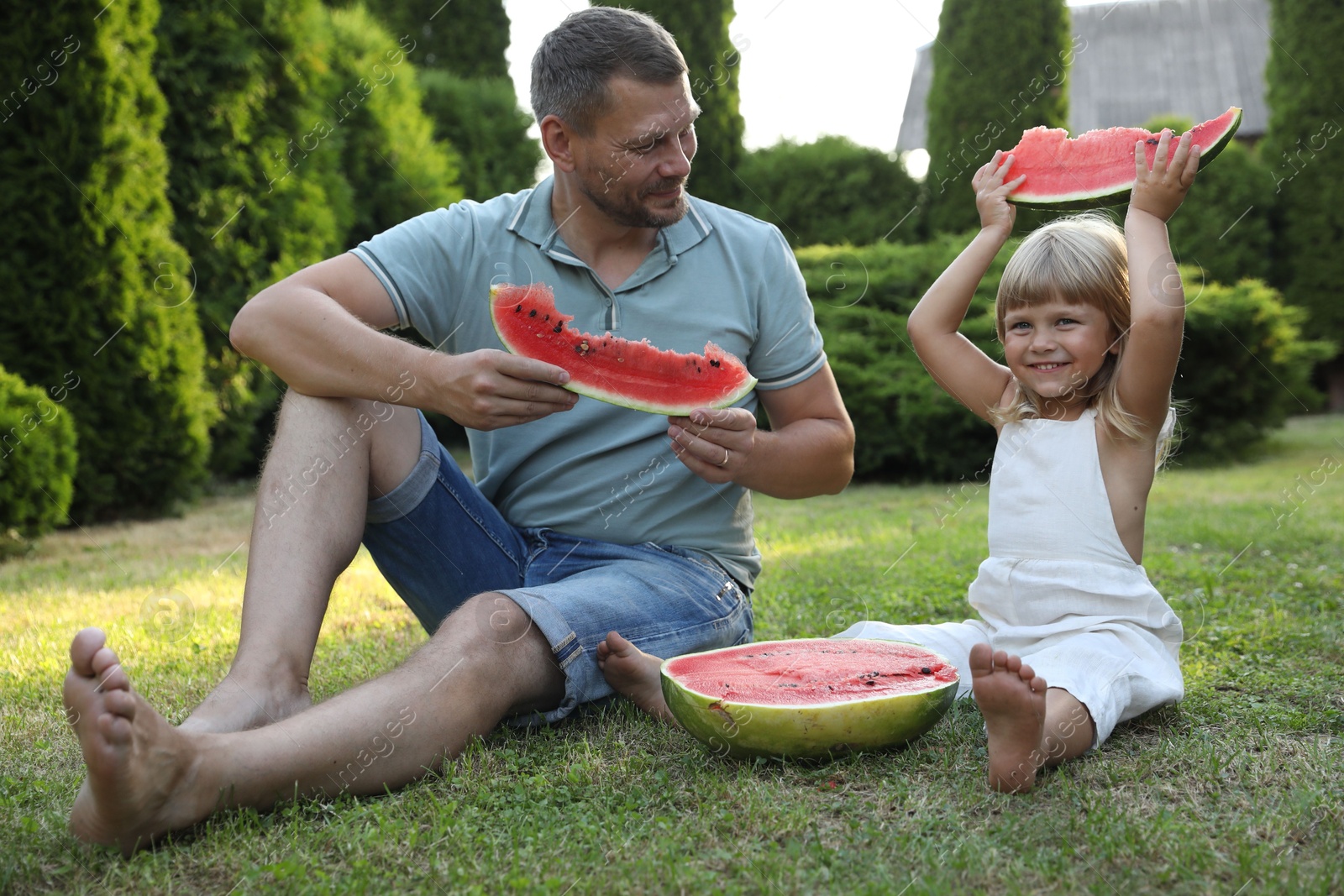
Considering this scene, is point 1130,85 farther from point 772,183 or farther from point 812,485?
point 812,485

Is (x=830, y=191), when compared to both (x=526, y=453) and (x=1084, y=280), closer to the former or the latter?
(x=1084, y=280)

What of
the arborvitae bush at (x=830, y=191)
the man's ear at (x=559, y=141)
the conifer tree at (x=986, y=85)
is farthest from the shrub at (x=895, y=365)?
the man's ear at (x=559, y=141)

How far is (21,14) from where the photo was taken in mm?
6574

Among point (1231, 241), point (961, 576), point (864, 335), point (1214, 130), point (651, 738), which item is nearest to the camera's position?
point (651, 738)

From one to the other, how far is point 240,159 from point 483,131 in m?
4.53

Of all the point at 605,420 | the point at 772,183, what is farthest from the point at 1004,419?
the point at 772,183

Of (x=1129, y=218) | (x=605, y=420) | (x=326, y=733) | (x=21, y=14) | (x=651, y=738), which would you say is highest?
(x=21, y=14)

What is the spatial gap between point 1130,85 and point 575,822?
2113 cm

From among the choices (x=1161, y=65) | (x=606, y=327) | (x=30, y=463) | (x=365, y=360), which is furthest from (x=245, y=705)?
(x=1161, y=65)

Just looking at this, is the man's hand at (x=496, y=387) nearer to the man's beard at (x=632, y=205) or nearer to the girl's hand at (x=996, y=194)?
the man's beard at (x=632, y=205)

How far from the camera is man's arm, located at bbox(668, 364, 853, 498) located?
8.70 feet

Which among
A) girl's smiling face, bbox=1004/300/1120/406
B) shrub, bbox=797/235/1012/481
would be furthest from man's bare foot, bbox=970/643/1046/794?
shrub, bbox=797/235/1012/481

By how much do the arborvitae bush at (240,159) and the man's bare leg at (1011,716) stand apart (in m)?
6.65

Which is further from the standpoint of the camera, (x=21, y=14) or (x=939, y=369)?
(x=21, y=14)
